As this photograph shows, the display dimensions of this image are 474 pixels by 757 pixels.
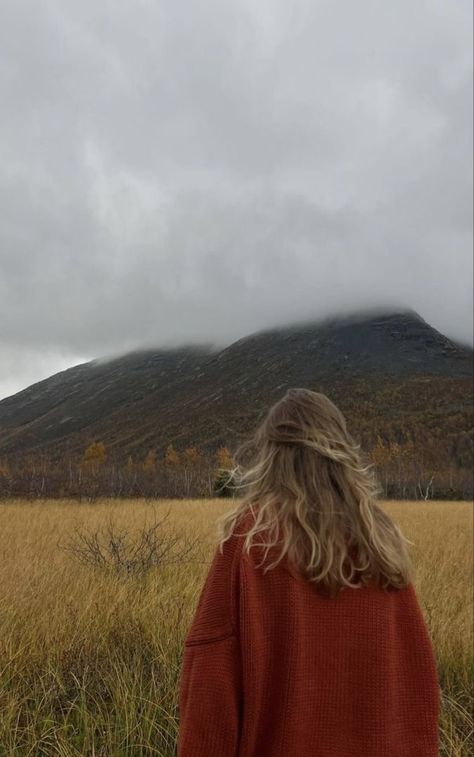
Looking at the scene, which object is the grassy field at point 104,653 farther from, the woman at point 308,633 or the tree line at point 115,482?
the woman at point 308,633

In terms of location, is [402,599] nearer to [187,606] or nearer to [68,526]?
[187,606]

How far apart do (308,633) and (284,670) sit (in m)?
0.13

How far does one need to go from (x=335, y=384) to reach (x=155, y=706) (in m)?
116

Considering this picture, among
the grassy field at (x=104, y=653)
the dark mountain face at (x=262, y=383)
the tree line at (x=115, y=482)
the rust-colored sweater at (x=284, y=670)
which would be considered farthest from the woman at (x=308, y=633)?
the dark mountain face at (x=262, y=383)

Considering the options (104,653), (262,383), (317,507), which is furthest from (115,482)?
(262,383)

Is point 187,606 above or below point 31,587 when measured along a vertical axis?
below

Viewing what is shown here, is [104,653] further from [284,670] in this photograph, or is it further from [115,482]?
[115,482]

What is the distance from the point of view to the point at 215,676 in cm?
157

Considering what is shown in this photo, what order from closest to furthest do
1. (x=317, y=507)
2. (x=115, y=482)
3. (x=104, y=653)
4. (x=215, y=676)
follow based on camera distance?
(x=215, y=676) → (x=317, y=507) → (x=104, y=653) → (x=115, y=482)

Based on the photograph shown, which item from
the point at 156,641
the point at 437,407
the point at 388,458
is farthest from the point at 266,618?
the point at 437,407

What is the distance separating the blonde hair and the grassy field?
1.82 m

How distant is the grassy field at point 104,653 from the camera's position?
2.91m

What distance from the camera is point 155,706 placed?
3162 mm

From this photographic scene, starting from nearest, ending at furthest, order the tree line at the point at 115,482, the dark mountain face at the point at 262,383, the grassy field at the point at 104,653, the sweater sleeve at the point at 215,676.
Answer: the sweater sleeve at the point at 215,676 < the grassy field at the point at 104,653 < the tree line at the point at 115,482 < the dark mountain face at the point at 262,383
